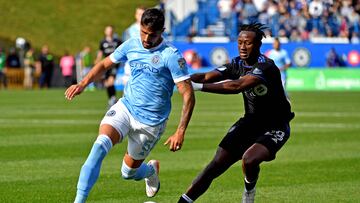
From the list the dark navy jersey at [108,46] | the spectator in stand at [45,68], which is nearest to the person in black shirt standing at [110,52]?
the dark navy jersey at [108,46]

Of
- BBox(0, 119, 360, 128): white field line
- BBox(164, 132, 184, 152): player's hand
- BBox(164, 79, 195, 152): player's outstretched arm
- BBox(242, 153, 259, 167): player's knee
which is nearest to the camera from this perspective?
BBox(164, 132, 184, 152): player's hand

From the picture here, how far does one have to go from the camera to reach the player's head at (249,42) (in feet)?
35.2

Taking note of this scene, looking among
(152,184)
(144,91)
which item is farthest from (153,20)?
(152,184)

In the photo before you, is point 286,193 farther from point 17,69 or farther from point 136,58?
point 17,69

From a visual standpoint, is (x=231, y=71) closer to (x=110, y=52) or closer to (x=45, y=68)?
(x=110, y=52)

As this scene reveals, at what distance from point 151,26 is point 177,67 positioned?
517 mm

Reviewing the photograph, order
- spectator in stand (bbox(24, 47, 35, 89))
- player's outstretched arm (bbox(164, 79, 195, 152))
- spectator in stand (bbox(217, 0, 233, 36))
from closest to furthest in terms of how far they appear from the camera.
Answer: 1. player's outstretched arm (bbox(164, 79, 195, 152))
2. spectator in stand (bbox(217, 0, 233, 36))
3. spectator in stand (bbox(24, 47, 35, 89))

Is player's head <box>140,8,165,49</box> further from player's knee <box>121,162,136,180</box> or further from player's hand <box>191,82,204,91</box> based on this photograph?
player's knee <box>121,162,136,180</box>

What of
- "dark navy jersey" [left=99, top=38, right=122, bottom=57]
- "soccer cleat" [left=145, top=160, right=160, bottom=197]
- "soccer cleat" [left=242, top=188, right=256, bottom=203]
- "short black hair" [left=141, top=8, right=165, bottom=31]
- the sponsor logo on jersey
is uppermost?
"short black hair" [left=141, top=8, right=165, bottom=31]

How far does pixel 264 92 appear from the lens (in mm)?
10766

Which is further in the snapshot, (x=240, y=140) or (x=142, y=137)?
(x=142, y=137)

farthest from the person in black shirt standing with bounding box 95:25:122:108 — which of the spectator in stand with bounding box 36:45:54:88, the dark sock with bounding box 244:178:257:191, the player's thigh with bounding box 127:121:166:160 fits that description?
the spectator in stand with bounding box 36:45:54:88

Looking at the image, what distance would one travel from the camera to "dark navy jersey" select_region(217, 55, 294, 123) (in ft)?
35.1

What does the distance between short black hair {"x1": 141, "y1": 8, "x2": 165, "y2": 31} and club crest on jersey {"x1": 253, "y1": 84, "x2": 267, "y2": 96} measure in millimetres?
1217
